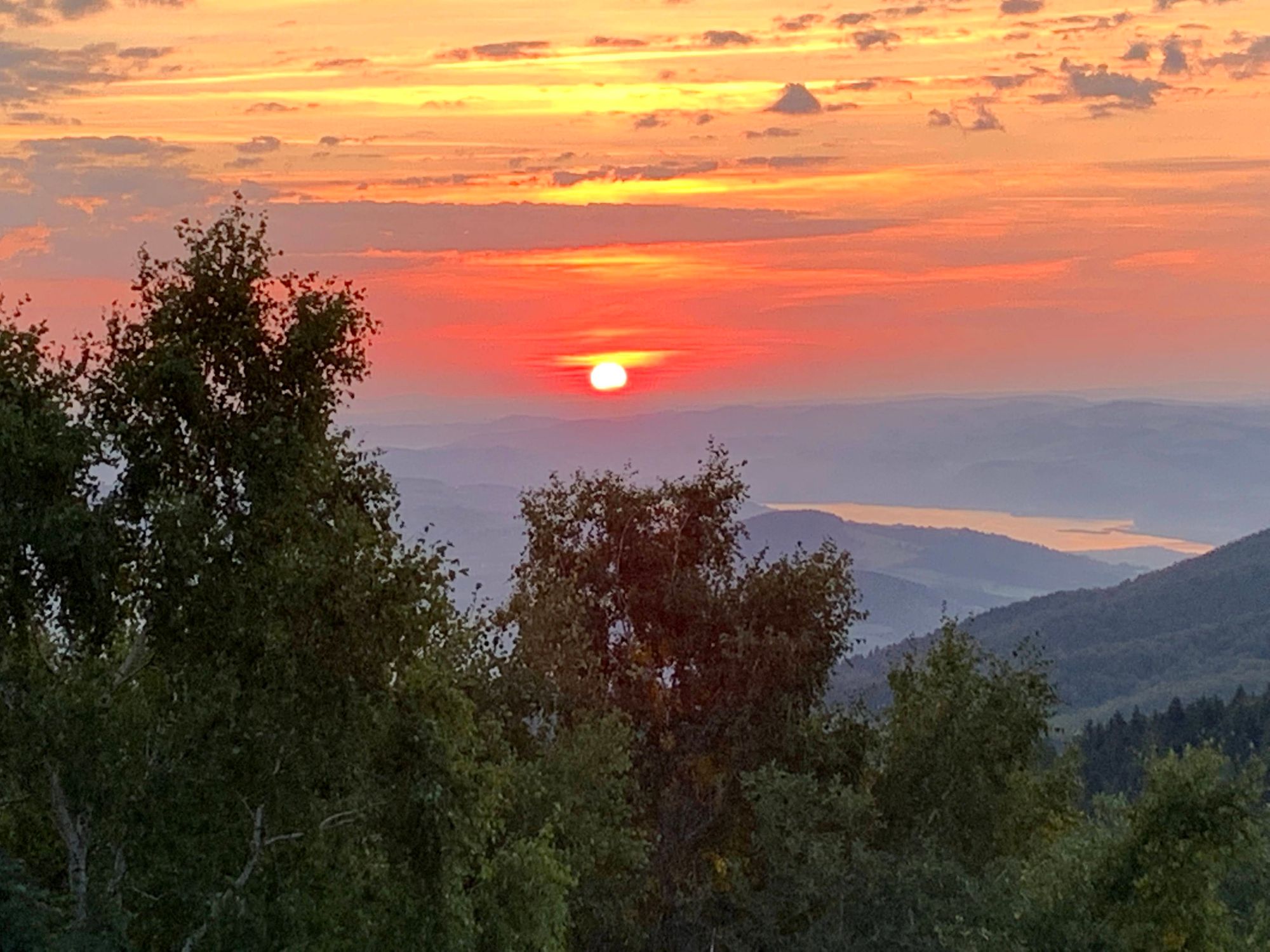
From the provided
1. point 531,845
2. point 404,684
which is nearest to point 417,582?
point 404,684

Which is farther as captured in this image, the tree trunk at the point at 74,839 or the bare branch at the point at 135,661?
the bare branch at the point at 135,661

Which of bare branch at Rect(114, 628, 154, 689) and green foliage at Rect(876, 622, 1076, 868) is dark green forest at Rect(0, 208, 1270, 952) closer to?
bare branch at Rect(114, 628, 154, 689)

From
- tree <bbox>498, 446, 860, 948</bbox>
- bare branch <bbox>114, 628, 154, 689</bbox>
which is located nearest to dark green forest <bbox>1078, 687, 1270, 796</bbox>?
tree <bbox>498, 446, 860, 948</bbox>

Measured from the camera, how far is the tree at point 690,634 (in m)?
32.5

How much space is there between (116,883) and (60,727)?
6.18 ft

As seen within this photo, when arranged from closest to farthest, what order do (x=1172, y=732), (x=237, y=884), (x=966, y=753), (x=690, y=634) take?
(x=237, y=884) → (x=966, y=753) → (x=690, y=634) → (x=1172, y=732)

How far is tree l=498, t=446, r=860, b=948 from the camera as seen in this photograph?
1278 inches

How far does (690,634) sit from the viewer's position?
33094mm

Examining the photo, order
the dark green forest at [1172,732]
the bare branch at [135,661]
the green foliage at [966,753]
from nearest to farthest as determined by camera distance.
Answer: the bare branch at [135,661] < the green foliage at [966,753] < the dark green forest at [1172,732]

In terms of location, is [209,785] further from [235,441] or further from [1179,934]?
[1179,934]

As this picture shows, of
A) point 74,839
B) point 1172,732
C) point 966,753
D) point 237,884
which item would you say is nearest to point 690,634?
point 966,753

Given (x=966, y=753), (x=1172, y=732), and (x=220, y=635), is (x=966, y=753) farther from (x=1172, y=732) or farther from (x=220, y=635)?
(x=1172, y=732)

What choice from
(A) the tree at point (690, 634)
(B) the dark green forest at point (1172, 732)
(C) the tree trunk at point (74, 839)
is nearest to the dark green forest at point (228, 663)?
(C) the tree trunk at point (74, 839)

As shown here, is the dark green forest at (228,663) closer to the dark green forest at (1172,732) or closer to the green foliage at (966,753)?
the green foliage at (966,753)
